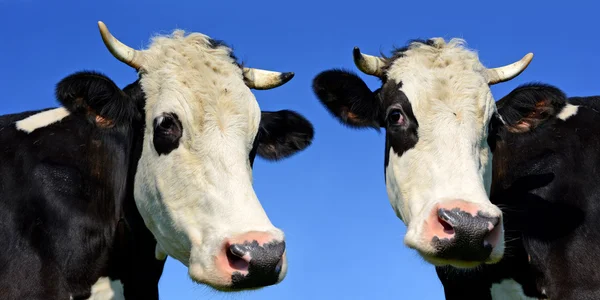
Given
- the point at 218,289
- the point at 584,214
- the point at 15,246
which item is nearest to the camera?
the point at 218,289

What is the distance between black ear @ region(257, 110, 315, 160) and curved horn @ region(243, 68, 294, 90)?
0.42m

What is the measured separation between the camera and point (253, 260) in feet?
19.6

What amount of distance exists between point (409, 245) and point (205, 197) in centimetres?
195

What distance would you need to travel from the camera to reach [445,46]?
9.02m

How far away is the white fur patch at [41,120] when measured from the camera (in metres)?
8.21

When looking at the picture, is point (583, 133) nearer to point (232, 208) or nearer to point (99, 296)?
point (232, 208)

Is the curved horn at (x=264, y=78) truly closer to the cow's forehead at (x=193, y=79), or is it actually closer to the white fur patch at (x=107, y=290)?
the cow's forehead at (x=193, y=79)

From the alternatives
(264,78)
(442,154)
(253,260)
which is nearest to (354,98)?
(264,78)

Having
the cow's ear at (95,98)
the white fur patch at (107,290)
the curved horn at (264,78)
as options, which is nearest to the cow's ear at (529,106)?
the curved horn at (264,78)

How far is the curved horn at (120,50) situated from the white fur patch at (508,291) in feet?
14.5

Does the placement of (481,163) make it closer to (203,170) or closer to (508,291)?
(508,291)

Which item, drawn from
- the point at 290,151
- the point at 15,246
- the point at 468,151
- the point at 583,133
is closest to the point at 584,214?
the point at 583,133

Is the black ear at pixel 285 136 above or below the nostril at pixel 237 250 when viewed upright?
above

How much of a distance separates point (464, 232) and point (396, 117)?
1.85 m
